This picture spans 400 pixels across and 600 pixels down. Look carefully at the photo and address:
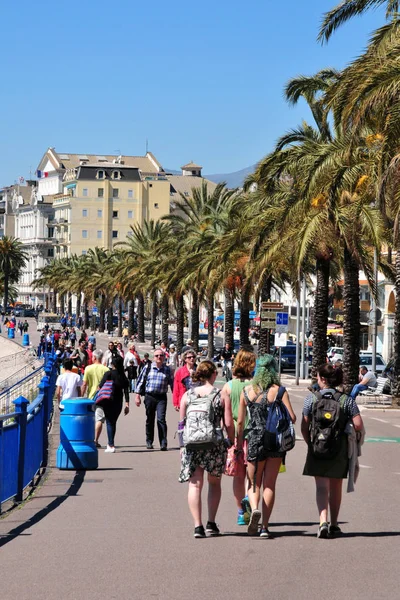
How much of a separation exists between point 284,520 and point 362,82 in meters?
14.4

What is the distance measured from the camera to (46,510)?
1223 centimetres

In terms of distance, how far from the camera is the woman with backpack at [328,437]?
33.9 ft

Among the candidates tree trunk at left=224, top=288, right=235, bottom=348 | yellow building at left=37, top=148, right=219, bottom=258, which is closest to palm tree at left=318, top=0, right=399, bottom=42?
tree trunk at left=224, top=288, right=235, bottom=348

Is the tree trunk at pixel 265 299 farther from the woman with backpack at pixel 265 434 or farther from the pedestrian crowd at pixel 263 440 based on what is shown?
the woman with backpack at pixel 265 434

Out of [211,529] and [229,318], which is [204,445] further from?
[229,318]

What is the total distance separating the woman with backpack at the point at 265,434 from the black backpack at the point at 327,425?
0.21 meters

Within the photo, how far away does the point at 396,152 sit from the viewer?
25.5m

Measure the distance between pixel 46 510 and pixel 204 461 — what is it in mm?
2430

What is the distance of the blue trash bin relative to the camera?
53.0 feet

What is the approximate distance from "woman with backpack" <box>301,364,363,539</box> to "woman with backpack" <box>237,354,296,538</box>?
8.0 inches

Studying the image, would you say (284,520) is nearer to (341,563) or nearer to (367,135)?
(341,563)

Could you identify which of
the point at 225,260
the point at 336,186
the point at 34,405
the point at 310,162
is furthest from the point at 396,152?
the point at 225,260

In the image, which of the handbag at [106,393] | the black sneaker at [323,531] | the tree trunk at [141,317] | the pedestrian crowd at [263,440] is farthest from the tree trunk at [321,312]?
the tree trunk at [141,317]

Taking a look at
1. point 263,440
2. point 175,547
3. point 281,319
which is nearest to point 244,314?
point 281,319
